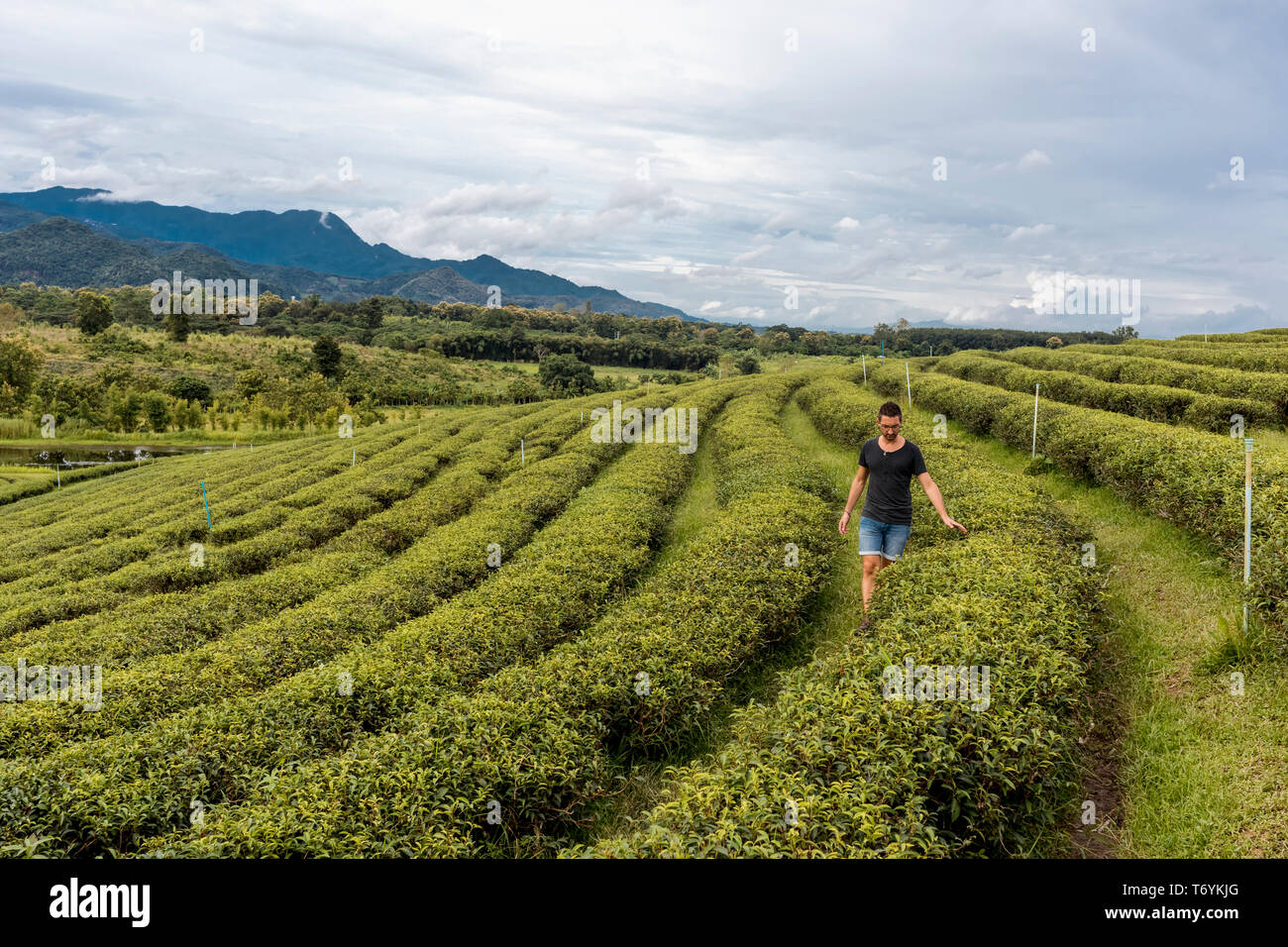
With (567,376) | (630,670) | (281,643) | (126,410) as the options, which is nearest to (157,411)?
(126,410)

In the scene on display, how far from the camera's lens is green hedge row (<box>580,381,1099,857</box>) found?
13.3ft

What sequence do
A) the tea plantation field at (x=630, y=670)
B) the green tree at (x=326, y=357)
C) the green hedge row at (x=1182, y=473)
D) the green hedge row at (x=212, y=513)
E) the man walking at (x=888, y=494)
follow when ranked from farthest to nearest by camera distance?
the green tree at (x=326, y=357), the green hedge row at (x=212, y=513), the man walking at (x=888, y=494), the green hedge row at (x=1182, y=473), the tea plantation field at (x=630, y=670)

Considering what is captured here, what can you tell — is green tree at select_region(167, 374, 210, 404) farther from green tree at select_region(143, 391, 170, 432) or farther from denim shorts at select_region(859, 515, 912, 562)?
denim shorts at select_region(859, 515, 912, 562)

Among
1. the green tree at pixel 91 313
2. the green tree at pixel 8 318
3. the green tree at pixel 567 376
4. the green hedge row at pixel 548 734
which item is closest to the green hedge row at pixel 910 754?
the green hedge row at pixel 548 734

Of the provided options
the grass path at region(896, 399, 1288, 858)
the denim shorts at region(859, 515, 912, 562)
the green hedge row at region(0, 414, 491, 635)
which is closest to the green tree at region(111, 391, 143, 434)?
the green hedge row at region(0, 414, 491, 635)

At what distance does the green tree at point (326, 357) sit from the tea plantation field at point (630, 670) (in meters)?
58.4

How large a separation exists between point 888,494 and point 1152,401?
1431 centimetres

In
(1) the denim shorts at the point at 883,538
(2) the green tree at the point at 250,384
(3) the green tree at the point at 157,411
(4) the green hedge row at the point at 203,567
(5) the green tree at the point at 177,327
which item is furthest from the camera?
(5) the green tree at the point at 177,327

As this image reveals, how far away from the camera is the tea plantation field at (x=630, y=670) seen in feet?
15.3

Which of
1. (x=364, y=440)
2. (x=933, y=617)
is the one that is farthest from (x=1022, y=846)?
(x=364, y=440)

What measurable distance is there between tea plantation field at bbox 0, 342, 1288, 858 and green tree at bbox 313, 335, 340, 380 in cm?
5843

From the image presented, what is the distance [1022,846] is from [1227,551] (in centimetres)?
625

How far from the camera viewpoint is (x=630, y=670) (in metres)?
6.97

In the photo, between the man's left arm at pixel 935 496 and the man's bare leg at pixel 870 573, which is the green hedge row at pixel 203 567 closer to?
the man's bare leg at pixel 870 573
